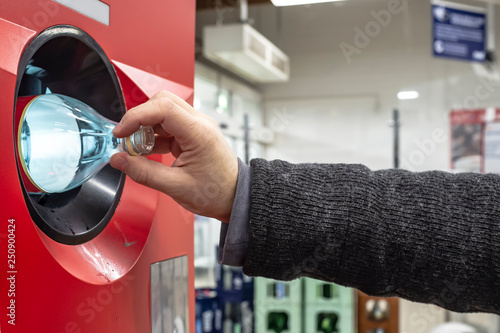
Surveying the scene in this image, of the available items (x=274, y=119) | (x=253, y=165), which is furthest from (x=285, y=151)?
(x=253, y=165)

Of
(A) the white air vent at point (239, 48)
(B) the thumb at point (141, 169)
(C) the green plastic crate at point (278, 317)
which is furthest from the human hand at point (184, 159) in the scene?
(A) the white air vent at point (239, 48)

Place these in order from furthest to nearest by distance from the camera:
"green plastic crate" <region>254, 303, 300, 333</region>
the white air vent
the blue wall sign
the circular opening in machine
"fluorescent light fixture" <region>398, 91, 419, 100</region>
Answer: "fluorescent light fixture" <region>398, 91, 419, 100</region>
the blue wall sign
the white air vent
"green plastic crate" <region>254, 303, 300, 333</region>
the circular opening in machine

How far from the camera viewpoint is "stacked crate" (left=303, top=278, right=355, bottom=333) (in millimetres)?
3051

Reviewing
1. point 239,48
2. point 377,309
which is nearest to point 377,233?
point 377,309

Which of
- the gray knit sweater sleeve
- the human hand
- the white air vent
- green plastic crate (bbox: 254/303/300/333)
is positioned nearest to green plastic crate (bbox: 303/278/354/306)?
green plastic crate (bbox: 254/303/300/333)

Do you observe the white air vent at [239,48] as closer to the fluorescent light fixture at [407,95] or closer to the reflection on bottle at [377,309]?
the fluorescent light fixture at [407,95]

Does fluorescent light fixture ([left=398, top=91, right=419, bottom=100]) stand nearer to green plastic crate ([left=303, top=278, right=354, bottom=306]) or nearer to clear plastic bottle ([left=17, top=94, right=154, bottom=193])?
green plastic crate ([left=303, top=278, right=354, bottom=306])

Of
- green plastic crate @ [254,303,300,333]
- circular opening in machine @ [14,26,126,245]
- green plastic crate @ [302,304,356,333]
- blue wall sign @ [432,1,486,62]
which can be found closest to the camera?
circular opening in machine @ [14,26,126,245]

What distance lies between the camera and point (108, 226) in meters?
0.56

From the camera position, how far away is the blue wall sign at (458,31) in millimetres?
4016

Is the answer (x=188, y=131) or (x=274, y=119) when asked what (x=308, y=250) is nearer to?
(x=188, y=131)

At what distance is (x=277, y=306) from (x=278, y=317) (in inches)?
3.2

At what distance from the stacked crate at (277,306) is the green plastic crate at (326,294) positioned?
63 millimetres

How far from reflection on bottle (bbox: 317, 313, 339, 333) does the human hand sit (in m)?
2.70
